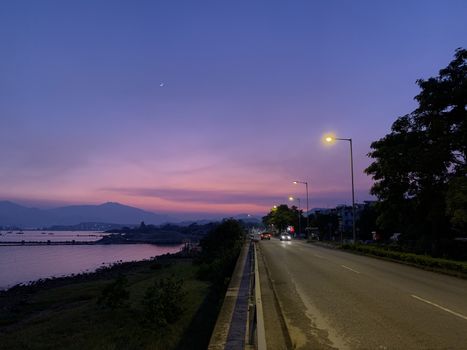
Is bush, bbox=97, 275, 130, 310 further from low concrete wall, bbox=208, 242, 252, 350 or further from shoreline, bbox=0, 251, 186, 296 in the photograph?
shoreline, bbox=0, 251, 186, 296

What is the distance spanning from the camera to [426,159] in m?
26.9

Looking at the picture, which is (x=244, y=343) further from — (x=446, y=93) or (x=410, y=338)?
(x=446, y=93)

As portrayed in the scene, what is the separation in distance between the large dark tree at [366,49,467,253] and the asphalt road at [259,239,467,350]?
9494mm

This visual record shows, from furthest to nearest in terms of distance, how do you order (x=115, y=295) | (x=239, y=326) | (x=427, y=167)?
(x=427, y=167)
(x=115, y=295)
(x=239, y=326)

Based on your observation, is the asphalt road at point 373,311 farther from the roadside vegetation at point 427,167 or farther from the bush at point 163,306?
the roadside vegetation at point 427,167

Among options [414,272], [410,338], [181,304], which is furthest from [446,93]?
[410,338]

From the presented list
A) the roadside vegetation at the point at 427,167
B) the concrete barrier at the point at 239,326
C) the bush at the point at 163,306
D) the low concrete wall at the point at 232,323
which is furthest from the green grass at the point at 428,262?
the bush at the point at 163,306

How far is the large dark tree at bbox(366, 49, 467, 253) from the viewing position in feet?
89.7

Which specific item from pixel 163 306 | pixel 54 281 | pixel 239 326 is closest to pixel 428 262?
pixel 163 306

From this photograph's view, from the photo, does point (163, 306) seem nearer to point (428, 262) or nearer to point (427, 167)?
point (428, 262)

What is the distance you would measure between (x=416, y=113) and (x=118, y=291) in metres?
21.4

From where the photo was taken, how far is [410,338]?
28.1ft

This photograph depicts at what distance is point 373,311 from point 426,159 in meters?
17.8

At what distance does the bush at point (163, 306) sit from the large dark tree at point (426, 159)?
17047mm
